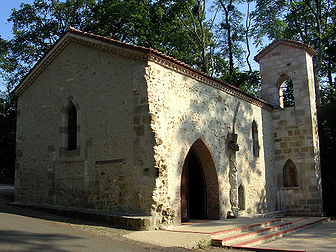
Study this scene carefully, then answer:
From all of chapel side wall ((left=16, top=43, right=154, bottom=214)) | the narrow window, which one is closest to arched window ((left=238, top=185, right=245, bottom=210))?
chapel side wall ((left=16, top=43, right=154, bottom=214))

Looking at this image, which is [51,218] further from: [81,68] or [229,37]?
[229,37]

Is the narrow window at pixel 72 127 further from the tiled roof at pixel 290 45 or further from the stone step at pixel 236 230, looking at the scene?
the tiled roof at pixel 290 45

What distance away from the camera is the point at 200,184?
1273cm

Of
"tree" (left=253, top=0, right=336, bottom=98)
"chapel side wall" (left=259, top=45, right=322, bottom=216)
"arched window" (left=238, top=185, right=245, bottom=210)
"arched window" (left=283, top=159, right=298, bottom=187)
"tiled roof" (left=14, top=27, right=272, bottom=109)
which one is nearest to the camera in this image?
"tiled roof" (left=14, top=27, right=272, bottom=109)

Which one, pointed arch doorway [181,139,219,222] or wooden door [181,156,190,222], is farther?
pointed arch doorway [181,139,219,222]

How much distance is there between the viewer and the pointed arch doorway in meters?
12.1

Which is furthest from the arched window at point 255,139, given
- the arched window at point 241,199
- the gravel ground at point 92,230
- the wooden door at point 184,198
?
the gravel ground at point 92,230

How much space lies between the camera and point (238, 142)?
1423cm

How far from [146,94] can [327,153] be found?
12.5 meters

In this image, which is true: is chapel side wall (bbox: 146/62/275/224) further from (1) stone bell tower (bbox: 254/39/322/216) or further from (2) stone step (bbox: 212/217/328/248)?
(2) stone step (bbox: 212/217/328/248)

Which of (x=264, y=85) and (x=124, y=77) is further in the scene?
(x=264, y=85)

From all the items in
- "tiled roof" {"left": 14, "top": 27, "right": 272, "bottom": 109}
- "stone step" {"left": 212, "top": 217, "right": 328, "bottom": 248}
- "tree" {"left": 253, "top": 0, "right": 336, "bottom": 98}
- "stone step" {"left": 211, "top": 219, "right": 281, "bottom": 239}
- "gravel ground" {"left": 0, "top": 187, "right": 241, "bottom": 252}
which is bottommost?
"stone step" {"left": 212, "top": 217, "right": 328, "bottom": 248}

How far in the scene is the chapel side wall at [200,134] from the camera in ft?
32.8

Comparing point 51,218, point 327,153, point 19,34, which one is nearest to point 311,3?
point 327,153
